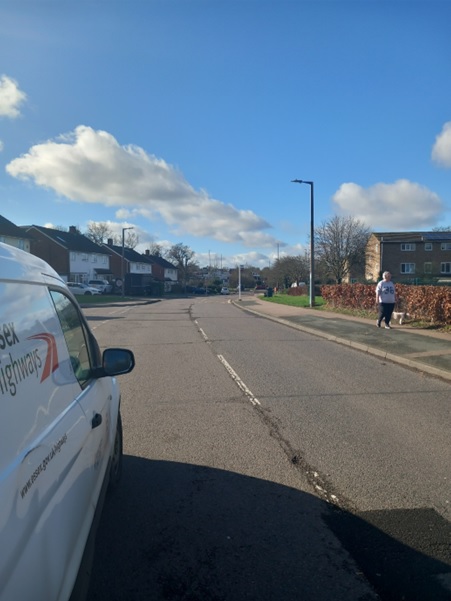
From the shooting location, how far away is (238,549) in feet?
9.68

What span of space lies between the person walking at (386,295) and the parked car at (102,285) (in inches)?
2044

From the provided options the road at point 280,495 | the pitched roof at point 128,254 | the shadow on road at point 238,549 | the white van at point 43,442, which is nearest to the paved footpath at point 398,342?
the road at point 280,495

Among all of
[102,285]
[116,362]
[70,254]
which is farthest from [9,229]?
[116,362]

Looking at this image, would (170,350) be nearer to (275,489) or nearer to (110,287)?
(275,489)

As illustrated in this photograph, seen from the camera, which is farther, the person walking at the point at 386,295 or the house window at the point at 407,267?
the house window at the point at 407,267

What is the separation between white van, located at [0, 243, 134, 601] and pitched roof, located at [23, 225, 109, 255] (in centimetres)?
6468

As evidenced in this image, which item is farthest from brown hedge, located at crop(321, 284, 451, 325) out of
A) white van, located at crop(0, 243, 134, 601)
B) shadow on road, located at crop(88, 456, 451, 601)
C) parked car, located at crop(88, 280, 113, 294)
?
parked car, located at crop(88, 280, 113, 294)

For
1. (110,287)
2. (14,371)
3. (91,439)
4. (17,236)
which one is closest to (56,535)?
(14,371)

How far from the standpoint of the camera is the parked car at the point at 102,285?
63.1m

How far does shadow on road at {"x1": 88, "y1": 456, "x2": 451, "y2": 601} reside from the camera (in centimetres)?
254

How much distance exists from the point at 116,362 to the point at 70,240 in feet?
227

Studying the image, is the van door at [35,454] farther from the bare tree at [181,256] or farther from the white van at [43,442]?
the bare tree at [181,256]

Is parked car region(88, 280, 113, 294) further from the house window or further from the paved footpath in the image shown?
the paved footpath

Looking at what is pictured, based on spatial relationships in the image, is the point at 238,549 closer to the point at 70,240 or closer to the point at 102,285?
the point at 102,285
